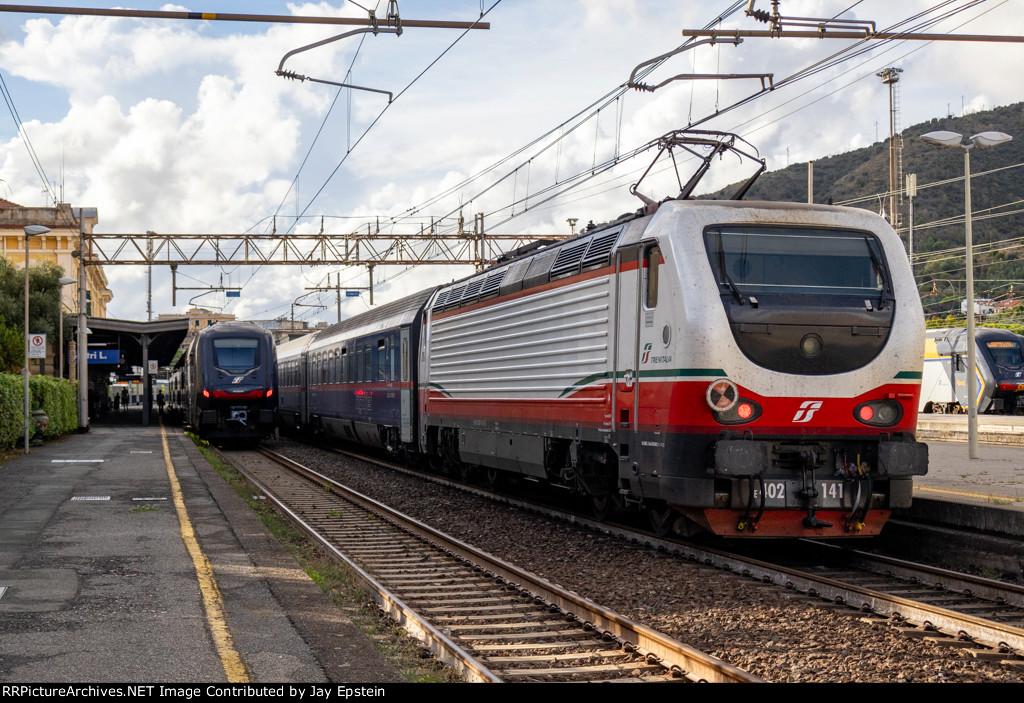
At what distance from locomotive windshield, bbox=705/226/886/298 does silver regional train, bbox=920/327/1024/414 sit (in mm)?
27041

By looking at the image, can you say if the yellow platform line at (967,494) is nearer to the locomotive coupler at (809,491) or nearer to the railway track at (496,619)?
the locomotive coupler at (809,491)

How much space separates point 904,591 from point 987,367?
29.9 meters

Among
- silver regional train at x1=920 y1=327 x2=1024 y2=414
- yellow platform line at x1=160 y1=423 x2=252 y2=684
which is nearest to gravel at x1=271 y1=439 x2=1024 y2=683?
yellow platform line at x1=160 y1=423 x2=252 y2=684

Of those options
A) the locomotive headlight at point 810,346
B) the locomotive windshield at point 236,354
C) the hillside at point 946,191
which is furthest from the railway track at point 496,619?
the hillside at point 946,191

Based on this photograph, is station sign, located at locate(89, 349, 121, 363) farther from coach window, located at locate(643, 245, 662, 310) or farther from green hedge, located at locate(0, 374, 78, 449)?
coach window, located at locate(643, 245, 662, 310)

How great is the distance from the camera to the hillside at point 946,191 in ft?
214

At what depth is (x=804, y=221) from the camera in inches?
393

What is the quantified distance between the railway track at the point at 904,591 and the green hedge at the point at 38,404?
16.8 metres

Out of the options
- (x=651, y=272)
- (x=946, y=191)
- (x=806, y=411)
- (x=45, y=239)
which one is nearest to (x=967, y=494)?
(x=806, y=411)

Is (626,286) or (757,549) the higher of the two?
(626,286)

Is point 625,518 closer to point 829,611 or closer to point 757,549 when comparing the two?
point 757,549

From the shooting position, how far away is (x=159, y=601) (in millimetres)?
7793
